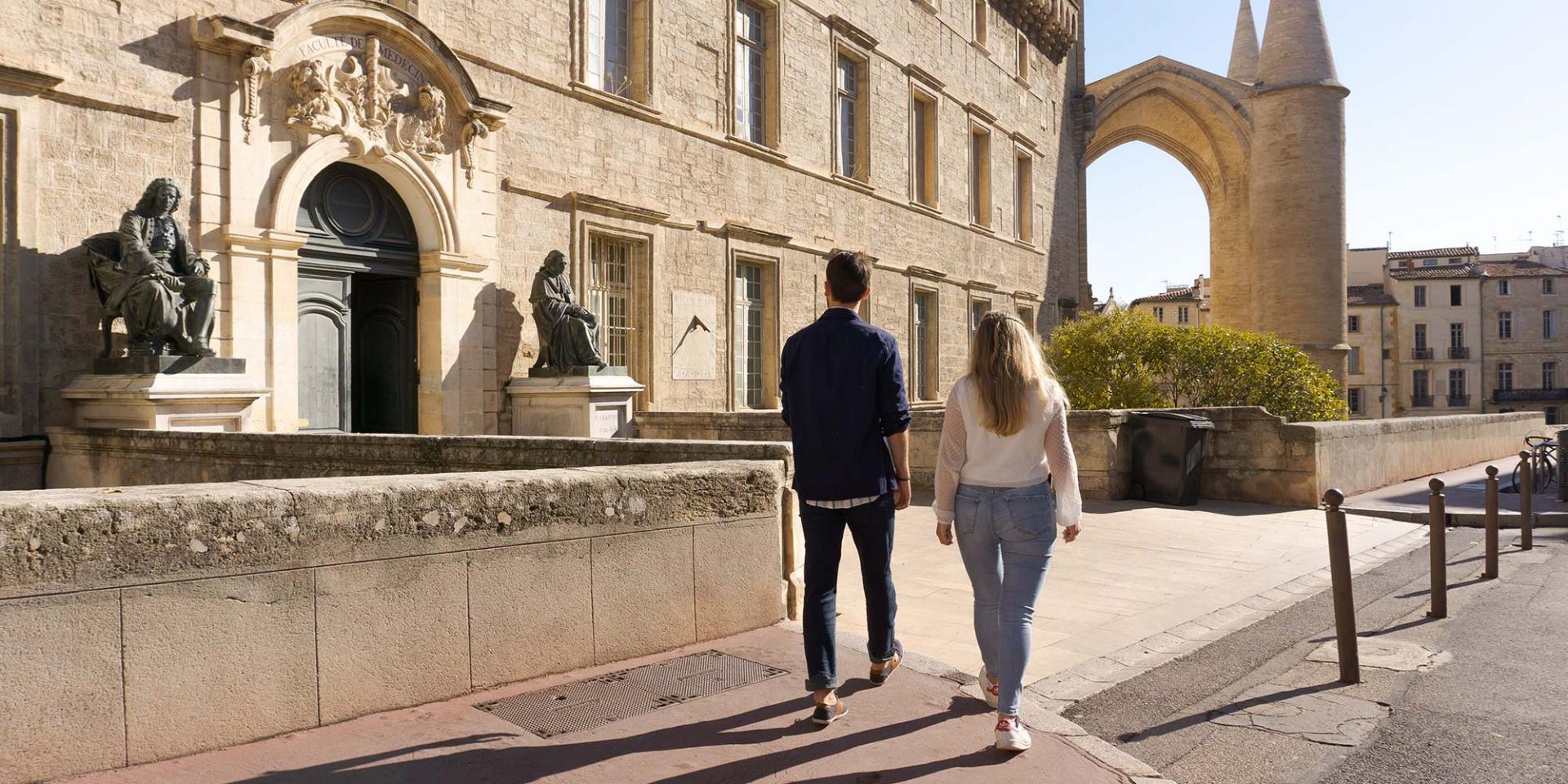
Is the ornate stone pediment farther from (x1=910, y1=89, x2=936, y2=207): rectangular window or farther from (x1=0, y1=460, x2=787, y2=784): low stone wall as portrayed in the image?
(x1=910, y1=89, x2=936, y2=207): rectangular window

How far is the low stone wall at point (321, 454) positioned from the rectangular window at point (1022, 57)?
24.1 meters

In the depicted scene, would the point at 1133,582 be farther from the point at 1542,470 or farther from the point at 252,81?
the point at 1542,470

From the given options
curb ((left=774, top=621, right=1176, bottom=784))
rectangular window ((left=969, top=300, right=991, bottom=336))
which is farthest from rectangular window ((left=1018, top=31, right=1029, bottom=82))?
curb ((left=774, top=621, right=1176, bottom=784))

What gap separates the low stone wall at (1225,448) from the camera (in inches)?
456

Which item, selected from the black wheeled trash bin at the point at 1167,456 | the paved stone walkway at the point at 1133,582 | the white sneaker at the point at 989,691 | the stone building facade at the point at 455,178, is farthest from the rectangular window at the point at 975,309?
the white sneaker at the point at 989,691

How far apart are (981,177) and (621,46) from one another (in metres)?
13.0

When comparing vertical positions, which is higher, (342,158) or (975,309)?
(342,158)

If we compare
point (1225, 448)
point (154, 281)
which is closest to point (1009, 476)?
point (154, 281)

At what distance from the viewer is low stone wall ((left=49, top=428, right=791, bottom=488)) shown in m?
5.54

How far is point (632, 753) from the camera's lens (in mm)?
3164

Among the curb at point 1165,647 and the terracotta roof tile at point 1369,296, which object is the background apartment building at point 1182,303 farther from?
the curb at point 1165,647

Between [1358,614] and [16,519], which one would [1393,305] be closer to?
[1358,614]

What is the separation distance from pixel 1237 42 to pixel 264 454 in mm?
46117

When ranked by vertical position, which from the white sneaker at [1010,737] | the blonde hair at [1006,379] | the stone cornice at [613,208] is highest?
the stone cornice at [613,208]
